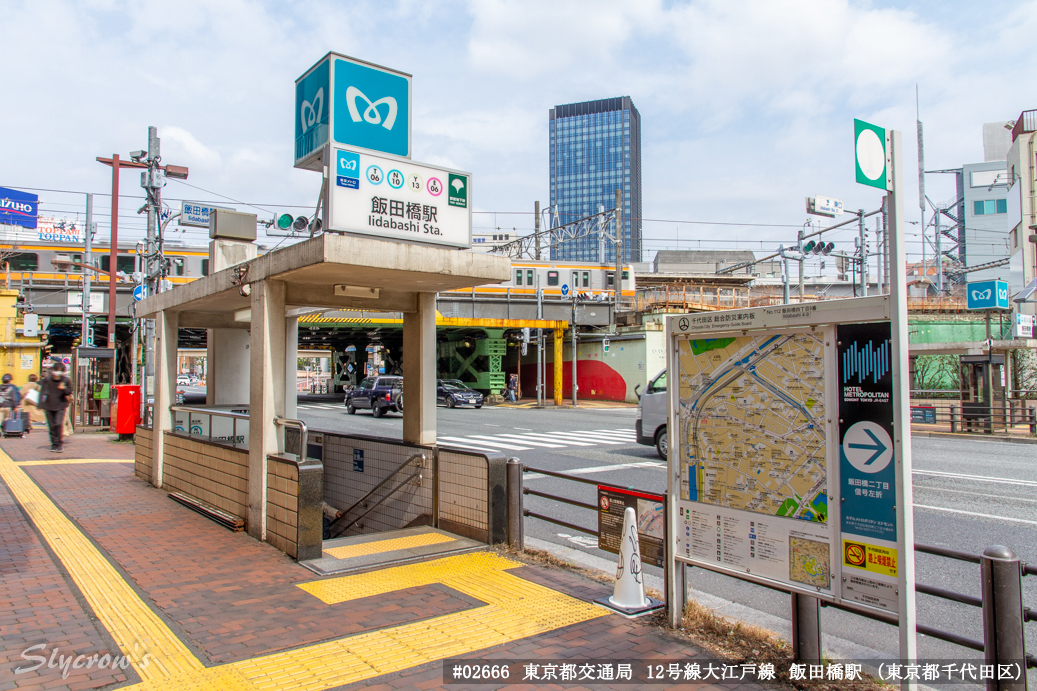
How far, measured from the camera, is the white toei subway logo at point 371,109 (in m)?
7.65

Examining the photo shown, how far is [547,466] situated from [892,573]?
10343 millimetres

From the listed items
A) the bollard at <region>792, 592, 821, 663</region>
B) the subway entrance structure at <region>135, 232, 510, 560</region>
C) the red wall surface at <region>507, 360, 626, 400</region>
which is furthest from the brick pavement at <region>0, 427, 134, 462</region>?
the red wall surface at <region>507, 360, 626, 400</region>

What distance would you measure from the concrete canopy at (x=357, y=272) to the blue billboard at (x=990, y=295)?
20.9m

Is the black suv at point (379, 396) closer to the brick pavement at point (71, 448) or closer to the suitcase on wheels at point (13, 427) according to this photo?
the brick pavement at point (71, 448)

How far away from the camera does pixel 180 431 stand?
10539mm

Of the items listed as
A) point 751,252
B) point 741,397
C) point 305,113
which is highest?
point 751,252

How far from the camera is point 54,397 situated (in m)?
14.4

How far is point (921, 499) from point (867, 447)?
788 centimetres

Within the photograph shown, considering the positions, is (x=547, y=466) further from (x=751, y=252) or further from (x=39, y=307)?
(x=751, y=252)

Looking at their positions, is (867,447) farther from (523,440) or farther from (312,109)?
(523,440)

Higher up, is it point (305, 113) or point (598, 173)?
point (598, 173)

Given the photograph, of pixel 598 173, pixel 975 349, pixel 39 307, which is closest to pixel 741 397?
pixel 975 349

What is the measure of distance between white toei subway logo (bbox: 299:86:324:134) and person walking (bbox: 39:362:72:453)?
31.2ft

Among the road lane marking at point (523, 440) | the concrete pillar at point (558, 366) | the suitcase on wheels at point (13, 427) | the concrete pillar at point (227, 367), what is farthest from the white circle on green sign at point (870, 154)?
the concrete pillar at point (558, 366)
